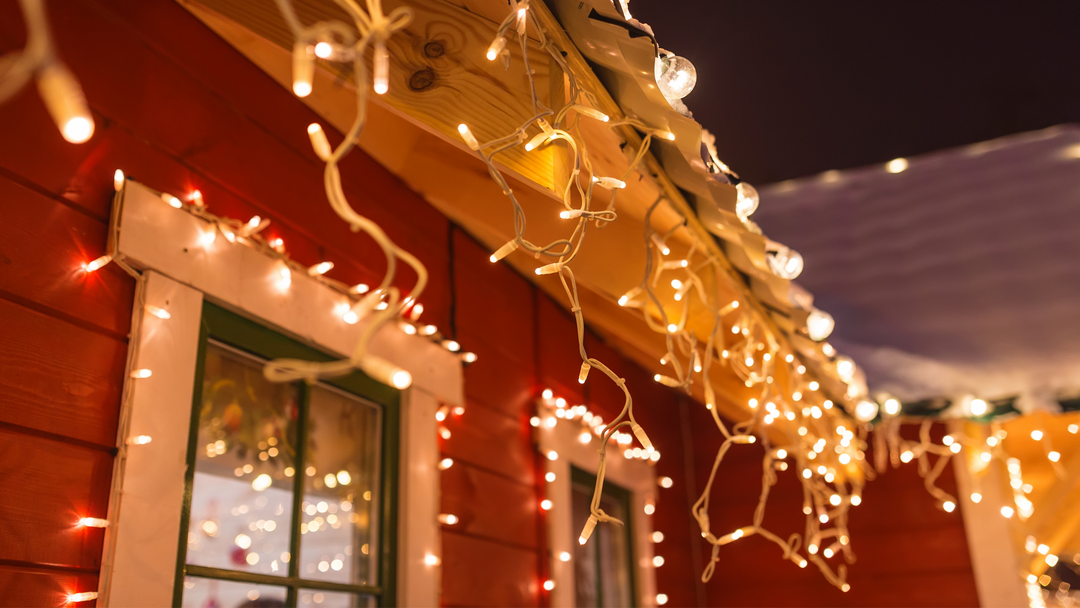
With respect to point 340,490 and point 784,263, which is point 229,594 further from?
point 784,263

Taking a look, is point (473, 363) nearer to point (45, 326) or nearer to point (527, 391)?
point (527, 391)

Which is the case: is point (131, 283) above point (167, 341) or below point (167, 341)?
above

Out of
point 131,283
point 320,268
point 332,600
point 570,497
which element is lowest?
point 332,600

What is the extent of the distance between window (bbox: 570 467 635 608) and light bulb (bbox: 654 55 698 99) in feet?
6.81

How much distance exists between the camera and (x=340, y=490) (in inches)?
82.6

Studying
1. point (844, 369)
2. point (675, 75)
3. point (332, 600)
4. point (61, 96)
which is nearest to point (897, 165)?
point (844, 369)

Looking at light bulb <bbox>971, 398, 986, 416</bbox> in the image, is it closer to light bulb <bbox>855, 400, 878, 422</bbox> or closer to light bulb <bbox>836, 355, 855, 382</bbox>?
light bulb <bbox>855, 400, 878, 422</bbox>

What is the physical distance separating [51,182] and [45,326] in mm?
252

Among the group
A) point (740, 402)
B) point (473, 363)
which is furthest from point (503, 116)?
point (740, 402)

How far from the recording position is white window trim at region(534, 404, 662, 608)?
2904 millimetres

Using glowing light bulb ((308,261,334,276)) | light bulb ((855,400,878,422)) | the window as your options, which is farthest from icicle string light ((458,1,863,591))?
glowing light bulb ((308,261,334,276))

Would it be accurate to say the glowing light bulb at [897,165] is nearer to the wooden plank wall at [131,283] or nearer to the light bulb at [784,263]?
the wooden plank wall at [131,283]

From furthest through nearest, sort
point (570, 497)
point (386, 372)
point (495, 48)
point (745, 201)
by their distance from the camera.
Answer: point (570, 497), point (745, 201), point (495, 48), point (386, 372)

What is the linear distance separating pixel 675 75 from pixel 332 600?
1.40 meters
